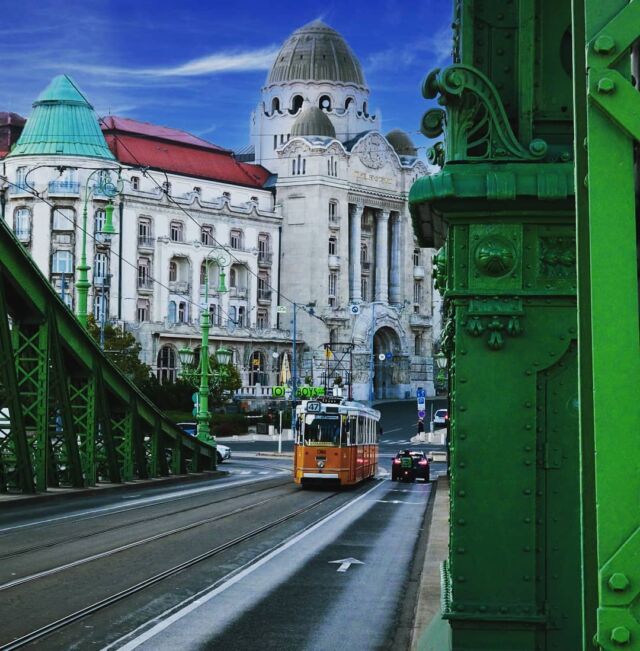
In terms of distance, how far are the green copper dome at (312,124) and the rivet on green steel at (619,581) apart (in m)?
130

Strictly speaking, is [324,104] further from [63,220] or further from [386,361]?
[63,220]

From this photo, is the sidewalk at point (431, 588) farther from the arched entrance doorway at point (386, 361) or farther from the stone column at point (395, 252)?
the stone column at point (395, 252)

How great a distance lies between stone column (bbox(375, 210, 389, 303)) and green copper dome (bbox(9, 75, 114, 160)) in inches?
1351

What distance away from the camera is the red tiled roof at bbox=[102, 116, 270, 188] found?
12131 cm

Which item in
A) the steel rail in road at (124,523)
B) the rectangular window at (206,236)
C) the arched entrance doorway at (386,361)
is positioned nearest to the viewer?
the steel rail in road at (124,523)

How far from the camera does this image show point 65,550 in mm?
21547

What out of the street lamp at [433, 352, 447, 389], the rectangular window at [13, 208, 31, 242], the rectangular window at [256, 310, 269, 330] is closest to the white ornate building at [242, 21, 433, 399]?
the rectangular window at [256, 310, 269, 330]

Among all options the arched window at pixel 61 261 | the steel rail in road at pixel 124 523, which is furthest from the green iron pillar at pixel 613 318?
the arched window at pixel 61 261

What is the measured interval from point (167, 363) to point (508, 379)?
107 meters

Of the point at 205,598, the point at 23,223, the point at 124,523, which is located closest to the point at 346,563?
the point at 205,598

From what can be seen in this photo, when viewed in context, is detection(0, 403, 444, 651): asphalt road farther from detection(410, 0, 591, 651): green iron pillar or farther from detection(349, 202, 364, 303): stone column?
detection(349, 202, 364, 303): stone column

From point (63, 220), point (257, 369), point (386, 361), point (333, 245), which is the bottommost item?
point (257, 369)

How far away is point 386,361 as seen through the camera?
5379 inches

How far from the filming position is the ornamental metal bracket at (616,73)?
134 inches
